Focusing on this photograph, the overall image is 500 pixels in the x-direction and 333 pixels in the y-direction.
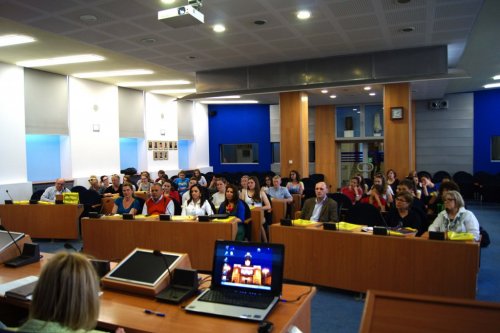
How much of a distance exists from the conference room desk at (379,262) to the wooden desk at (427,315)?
2.27m

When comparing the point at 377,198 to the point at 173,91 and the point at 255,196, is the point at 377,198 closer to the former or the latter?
the point at 255,196

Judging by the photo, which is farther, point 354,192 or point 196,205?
point 354,192

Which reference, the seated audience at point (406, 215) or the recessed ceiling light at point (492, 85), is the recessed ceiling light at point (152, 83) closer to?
the seated audience at point (406, 215)

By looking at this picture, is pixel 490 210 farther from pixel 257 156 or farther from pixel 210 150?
pixel 210 150

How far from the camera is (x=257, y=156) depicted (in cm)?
1527

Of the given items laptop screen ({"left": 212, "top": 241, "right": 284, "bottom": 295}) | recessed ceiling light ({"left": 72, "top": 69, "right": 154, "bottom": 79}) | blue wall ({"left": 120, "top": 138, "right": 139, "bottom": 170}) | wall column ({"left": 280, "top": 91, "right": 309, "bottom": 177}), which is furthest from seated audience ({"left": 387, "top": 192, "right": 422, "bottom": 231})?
blue wall ({"left": 120, "top": 138, "right": 139, "bottom": 170})

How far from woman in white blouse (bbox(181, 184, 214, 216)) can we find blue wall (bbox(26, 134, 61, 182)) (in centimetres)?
614

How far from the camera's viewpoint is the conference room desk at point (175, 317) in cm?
191

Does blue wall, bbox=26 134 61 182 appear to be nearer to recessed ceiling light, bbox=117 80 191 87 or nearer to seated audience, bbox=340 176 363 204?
recessed ceiling light, bbox=117 80 191 87

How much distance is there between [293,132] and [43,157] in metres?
6.54

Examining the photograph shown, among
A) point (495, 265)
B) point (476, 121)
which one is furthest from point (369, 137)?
point (495, 265)

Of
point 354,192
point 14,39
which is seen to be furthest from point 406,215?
point 14,39

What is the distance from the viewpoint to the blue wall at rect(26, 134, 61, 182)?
9.82 m

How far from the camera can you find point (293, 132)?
946 cm
